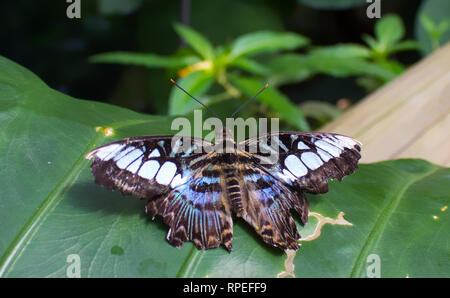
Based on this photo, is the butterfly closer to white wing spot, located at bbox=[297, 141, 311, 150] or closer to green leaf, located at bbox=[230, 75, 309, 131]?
white wing spot, located at bbox=[297, 141, 311, 150]

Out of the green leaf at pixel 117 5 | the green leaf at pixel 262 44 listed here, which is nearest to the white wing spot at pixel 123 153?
the green leaf at pixel 262 44

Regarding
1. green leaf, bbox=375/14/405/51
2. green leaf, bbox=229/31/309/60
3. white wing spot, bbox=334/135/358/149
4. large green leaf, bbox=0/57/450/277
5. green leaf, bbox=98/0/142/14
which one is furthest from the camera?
green leaf, bbox=98/0/142/14

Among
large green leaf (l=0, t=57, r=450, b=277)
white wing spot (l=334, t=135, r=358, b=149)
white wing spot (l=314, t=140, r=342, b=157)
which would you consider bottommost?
large green leaf (l=0, t=57, r=450, b=277)

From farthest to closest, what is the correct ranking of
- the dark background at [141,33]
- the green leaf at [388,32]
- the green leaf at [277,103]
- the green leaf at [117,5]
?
the dark background at [141,33] → the green leaf at [117,5] → the green leaf at [388,32] → the green leaf at [277,103]

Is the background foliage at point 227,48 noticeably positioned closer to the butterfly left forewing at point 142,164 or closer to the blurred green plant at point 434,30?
the blurred green plant at point 434,30

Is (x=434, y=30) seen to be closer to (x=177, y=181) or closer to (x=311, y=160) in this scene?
(x=311, y=160)

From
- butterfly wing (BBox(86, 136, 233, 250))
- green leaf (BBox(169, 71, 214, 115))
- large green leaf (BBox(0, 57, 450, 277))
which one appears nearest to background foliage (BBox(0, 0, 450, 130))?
green leaf (BBox(169, 71, 214, 115))
